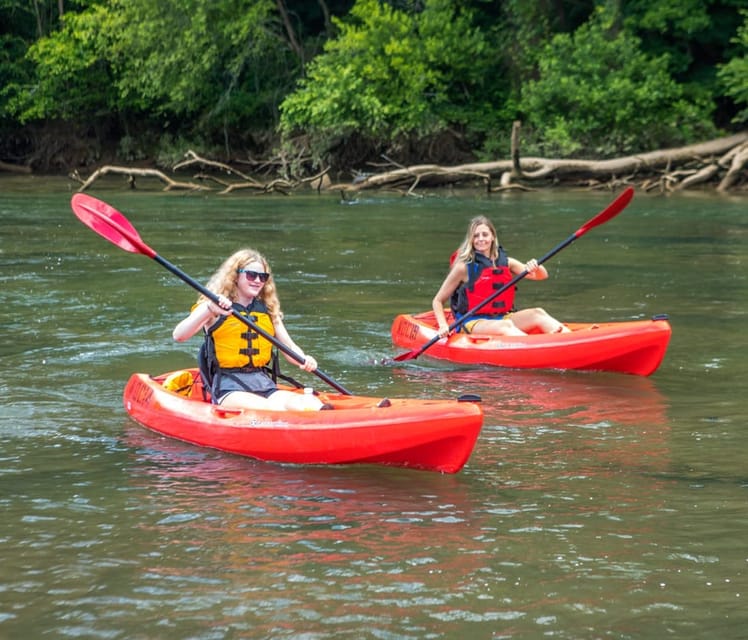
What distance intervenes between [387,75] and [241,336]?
19.0 meters

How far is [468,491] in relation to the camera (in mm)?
4719

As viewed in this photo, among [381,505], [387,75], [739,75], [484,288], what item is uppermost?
[387,75]

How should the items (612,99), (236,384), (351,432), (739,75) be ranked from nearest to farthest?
(351,432) → (236,384) → (739,75) → (612,99)

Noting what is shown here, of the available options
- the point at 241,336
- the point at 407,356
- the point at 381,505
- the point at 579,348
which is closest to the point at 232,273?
the point at 241,336

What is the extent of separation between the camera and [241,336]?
17.5 ft

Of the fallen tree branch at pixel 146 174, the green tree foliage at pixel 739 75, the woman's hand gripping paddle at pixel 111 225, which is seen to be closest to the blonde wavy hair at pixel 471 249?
the woman's hand gripping paddle at pixel 111 225

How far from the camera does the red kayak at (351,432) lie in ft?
15.5

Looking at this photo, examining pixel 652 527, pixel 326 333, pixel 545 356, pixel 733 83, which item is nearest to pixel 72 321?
pixel 326 333

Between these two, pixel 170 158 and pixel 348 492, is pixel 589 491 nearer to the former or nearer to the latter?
pixel 348 492

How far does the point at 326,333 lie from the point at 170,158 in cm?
2020

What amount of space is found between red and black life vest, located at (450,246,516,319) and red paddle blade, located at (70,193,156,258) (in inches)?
85.9

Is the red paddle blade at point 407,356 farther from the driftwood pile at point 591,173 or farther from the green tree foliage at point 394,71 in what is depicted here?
the green tree foliage at point 394,71

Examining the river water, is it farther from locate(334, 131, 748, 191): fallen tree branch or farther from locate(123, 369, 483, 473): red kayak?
locate(334, 131, 748, 191): fallen tree branch

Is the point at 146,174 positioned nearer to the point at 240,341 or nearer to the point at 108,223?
the point at 108,223
